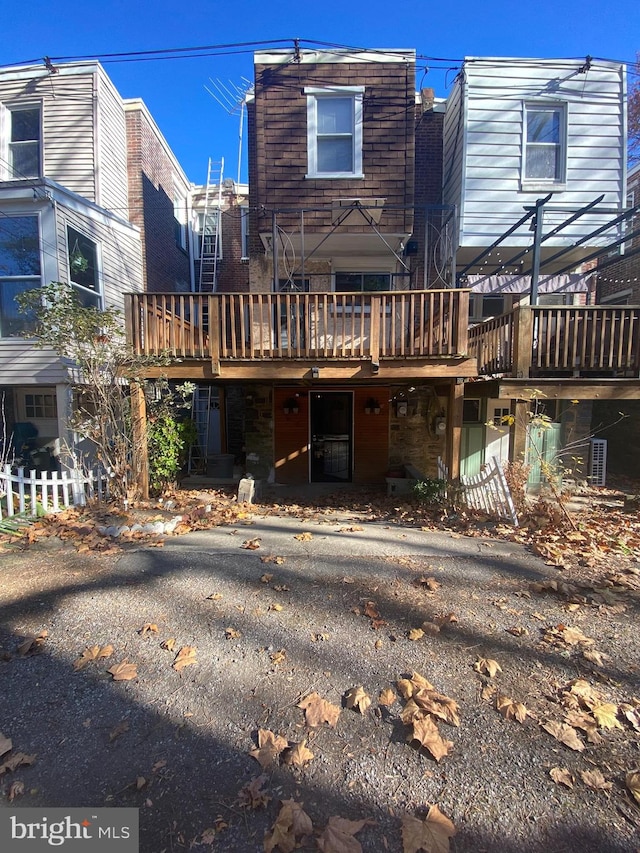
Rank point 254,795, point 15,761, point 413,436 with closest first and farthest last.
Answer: point 254,795
point 15,761
point 413,436

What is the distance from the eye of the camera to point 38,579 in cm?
367

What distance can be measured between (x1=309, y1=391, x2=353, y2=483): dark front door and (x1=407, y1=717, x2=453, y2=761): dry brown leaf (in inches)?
309

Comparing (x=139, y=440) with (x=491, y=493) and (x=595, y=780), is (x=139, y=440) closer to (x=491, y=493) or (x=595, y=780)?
(x=491, y=493)

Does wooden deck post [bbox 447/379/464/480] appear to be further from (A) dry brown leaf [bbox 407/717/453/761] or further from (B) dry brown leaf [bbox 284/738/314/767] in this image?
(B) dry brown leaf [bbox 284/738/314/767]

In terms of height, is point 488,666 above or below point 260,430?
below

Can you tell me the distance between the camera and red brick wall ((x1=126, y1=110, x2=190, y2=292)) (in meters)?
10.9

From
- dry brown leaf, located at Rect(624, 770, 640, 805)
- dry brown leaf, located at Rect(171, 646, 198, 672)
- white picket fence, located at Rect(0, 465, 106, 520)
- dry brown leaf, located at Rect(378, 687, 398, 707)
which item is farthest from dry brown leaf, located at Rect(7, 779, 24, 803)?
white picket fence, located at Rect(0, 465, 106, 520)

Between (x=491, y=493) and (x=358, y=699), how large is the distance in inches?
175

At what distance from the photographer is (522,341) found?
6.57 m

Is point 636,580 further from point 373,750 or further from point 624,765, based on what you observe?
point 373,750

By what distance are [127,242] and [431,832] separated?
11319mm

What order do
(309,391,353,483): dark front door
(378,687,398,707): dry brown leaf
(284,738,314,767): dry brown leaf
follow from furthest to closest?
(309,391,353,483): dark front door, (378,687,398,707): dry brown leaf, (284,738,314,767): dry brown leaf

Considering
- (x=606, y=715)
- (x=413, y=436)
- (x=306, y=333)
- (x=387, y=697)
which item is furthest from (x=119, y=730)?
(x=413, y=436)

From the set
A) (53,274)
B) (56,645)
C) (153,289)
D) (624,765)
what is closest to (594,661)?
(624,765)
